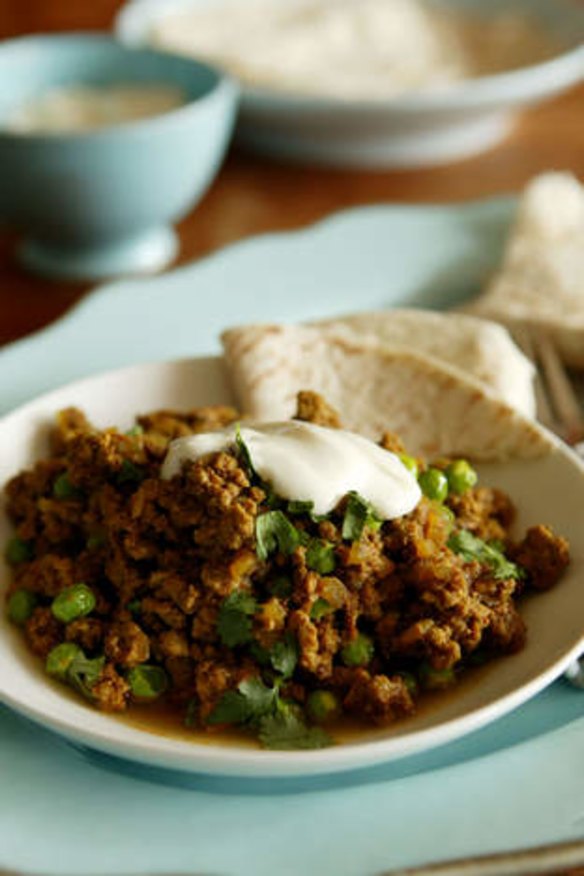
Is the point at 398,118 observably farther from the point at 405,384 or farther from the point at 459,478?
the point at 459,478

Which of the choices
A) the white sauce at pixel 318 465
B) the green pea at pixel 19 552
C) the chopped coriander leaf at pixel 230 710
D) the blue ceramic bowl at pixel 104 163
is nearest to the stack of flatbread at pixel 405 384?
the white sauce at pixel 318 465

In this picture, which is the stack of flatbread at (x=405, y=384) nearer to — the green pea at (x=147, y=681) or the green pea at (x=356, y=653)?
the green pea at (x=356, y=653)

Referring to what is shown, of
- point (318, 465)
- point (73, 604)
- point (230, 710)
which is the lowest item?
point (230, 710)

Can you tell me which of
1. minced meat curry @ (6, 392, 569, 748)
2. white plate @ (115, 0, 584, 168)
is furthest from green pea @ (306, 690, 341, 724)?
white plate @ (115, 0, 584, 168)

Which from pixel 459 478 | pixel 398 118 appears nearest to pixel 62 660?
pixel 459 478

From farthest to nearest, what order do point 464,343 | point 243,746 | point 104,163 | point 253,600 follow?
point 104,163 < point 464,343 < point 253,600 < point 243,746

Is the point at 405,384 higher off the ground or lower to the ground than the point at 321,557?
lower

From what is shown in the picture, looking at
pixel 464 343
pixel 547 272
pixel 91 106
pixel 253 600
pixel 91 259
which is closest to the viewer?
pixel 253 600
